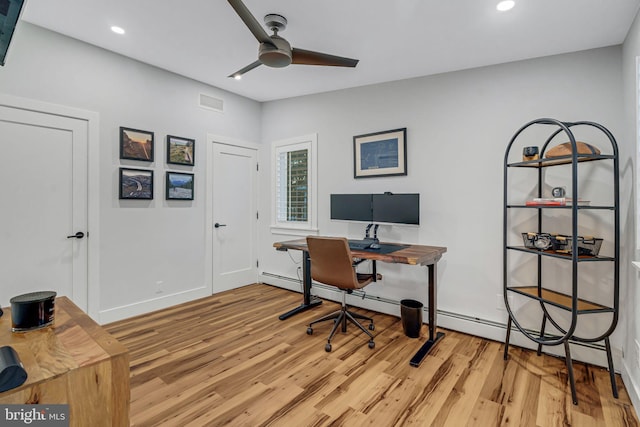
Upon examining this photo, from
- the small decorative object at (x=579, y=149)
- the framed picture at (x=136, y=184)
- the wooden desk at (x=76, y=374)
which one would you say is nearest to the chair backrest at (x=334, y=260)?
the small decorative object at (x=579, y=149)

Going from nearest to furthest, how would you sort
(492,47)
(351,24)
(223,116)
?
1. (351,24)
2. (492,47)
3. (223,116)

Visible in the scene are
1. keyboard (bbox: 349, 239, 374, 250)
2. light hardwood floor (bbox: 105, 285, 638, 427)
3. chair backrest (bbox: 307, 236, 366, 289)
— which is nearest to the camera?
light hardwood floor (bbox: 105, 285, 638, 427)

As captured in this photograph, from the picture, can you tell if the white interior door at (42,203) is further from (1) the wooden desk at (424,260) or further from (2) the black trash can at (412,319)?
(2) the black trash can at (412,319)

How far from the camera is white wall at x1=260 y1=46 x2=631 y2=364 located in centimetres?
253

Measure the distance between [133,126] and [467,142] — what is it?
3450mm

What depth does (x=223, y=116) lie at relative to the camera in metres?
4.13

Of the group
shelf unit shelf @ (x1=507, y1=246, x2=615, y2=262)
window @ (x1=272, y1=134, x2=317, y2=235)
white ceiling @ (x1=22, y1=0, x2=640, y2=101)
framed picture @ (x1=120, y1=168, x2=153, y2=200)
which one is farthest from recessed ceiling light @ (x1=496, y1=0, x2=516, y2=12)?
framed picture @ (x1=120, y1=168, x2=153, y2=200)

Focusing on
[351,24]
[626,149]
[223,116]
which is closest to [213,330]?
[223,116]

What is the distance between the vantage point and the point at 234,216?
14.2 feet

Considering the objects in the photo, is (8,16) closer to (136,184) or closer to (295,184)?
(136,184)

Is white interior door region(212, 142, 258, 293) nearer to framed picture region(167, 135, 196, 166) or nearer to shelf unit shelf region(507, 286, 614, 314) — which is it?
framed picture region(167, 135, 196, 166)

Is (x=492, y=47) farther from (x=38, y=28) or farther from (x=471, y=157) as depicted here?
(x=38, y=28)

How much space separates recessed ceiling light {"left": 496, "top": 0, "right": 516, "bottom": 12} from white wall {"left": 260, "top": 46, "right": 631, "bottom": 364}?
0.83m

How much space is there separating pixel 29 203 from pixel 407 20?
346 cm
